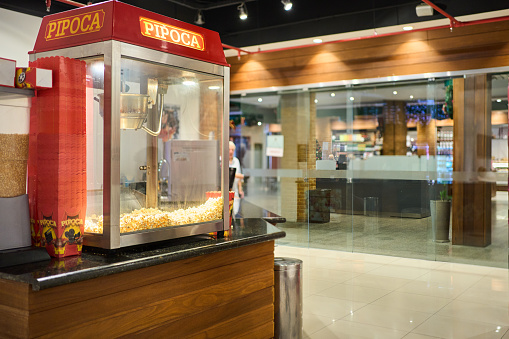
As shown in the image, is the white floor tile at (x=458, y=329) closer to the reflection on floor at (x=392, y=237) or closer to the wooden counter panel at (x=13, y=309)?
the reflection on floor at (x=392, y=237)

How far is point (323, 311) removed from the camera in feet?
15.1

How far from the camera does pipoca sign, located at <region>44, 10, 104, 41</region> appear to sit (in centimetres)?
239

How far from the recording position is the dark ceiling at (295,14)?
20.7ft

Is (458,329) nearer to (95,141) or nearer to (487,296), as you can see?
(487,296)

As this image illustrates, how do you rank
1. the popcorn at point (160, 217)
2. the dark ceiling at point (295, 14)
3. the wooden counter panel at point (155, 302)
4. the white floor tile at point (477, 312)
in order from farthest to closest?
the dark ceiling at point (295, 14) < the white floor tile at point (477, 312) < the popcorn at point (160, 217) < the wooden counter panel at point (155, 302)

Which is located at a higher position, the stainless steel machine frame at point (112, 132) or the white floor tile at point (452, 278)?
the stainless steel machine frame at point (112, 132)

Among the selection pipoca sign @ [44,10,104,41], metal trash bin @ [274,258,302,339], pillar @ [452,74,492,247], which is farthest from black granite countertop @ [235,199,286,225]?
pillar @ [452,74,492,247]

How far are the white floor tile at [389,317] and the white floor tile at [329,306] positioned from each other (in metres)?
0.09

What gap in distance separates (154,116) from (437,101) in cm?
532

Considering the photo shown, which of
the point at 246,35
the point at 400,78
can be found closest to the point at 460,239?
the point at 400,78

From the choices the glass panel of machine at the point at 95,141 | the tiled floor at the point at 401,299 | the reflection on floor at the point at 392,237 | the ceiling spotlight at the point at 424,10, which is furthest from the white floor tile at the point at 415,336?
the ceiling spotlight at the point at 424,10

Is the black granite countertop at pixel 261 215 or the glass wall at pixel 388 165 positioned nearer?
the black granite countertop at pixel 261 215

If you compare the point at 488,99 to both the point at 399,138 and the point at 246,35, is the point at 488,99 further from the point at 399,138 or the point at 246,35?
the point at 246,35

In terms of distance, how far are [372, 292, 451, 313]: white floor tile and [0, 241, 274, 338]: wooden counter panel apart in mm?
1956
